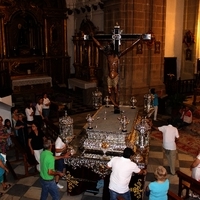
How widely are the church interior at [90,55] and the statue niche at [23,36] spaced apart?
5 centimetres

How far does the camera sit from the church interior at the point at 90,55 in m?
12.1

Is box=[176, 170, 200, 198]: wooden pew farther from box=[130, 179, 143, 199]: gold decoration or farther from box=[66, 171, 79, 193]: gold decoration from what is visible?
box=[66, 171, 79, 193]: gold decoration

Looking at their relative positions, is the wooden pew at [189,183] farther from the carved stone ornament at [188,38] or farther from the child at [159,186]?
the carved stone ornament at [188,38]

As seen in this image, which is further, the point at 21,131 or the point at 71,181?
the point at 21,131

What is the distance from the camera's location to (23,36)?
1705 cm

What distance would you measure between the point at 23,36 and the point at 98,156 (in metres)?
12.9

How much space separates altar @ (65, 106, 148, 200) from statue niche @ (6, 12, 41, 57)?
37.7 feet

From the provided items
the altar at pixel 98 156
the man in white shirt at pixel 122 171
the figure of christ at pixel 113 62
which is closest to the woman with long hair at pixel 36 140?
the altar at pixel 98 156

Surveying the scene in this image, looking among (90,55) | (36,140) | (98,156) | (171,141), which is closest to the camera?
(98,156)

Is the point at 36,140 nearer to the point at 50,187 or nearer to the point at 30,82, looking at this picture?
the point at 50,187

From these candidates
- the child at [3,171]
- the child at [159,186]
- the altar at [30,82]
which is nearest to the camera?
the child at [159,186]

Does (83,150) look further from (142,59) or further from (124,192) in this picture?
(142,59)

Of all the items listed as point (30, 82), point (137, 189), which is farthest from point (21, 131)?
point (30, 82)

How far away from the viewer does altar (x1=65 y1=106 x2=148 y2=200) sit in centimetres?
564
